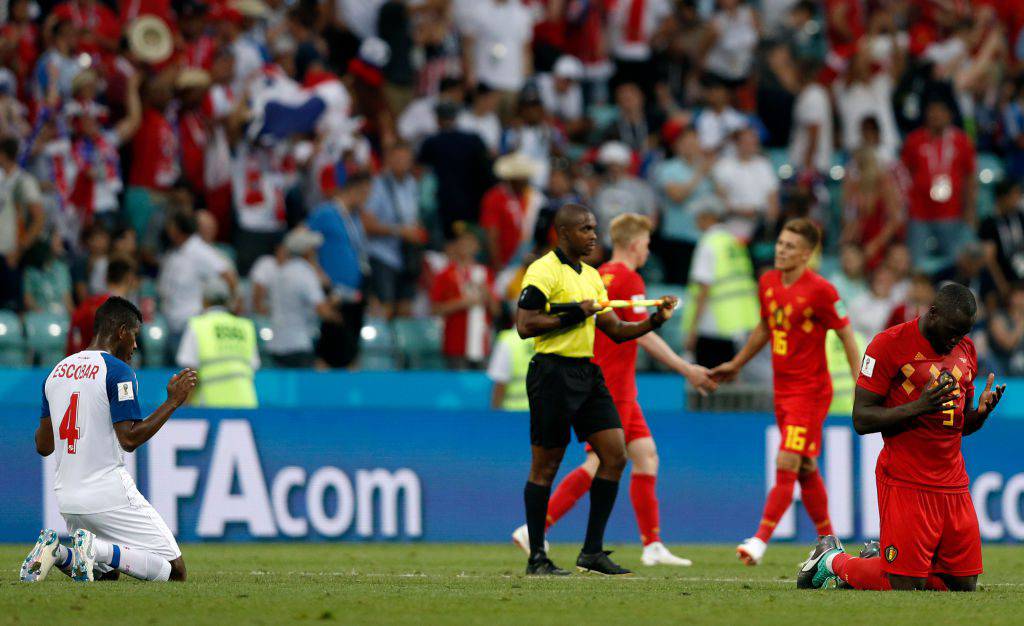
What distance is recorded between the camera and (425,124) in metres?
19.2

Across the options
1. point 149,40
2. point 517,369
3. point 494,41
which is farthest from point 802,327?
point 494,41

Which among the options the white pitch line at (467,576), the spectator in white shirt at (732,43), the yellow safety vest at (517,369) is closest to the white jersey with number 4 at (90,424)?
the white pitch line at (467,576)

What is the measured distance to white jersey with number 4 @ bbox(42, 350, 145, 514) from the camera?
917cm

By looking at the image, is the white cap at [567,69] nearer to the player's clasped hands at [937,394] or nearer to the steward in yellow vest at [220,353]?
the steward in yellow vest at [220,353]

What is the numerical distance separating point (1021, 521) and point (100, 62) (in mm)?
10207

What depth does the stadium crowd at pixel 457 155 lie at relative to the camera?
52.6 ft

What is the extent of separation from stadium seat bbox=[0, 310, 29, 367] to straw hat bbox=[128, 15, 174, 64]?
12.2 feet

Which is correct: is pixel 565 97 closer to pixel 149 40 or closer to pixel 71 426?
pixel 149 40

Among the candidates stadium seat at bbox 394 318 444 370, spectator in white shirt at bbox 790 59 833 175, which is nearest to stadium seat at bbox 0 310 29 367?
stadium seat at bbox 394 318 444 370

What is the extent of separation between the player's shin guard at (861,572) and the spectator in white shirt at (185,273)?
770 cm

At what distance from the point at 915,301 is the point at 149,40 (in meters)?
8.40

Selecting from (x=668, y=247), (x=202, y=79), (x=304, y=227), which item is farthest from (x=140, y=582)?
(x=668, y=247)

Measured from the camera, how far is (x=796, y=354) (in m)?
11.3

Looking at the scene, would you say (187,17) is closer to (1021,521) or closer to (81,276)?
(81,276)
